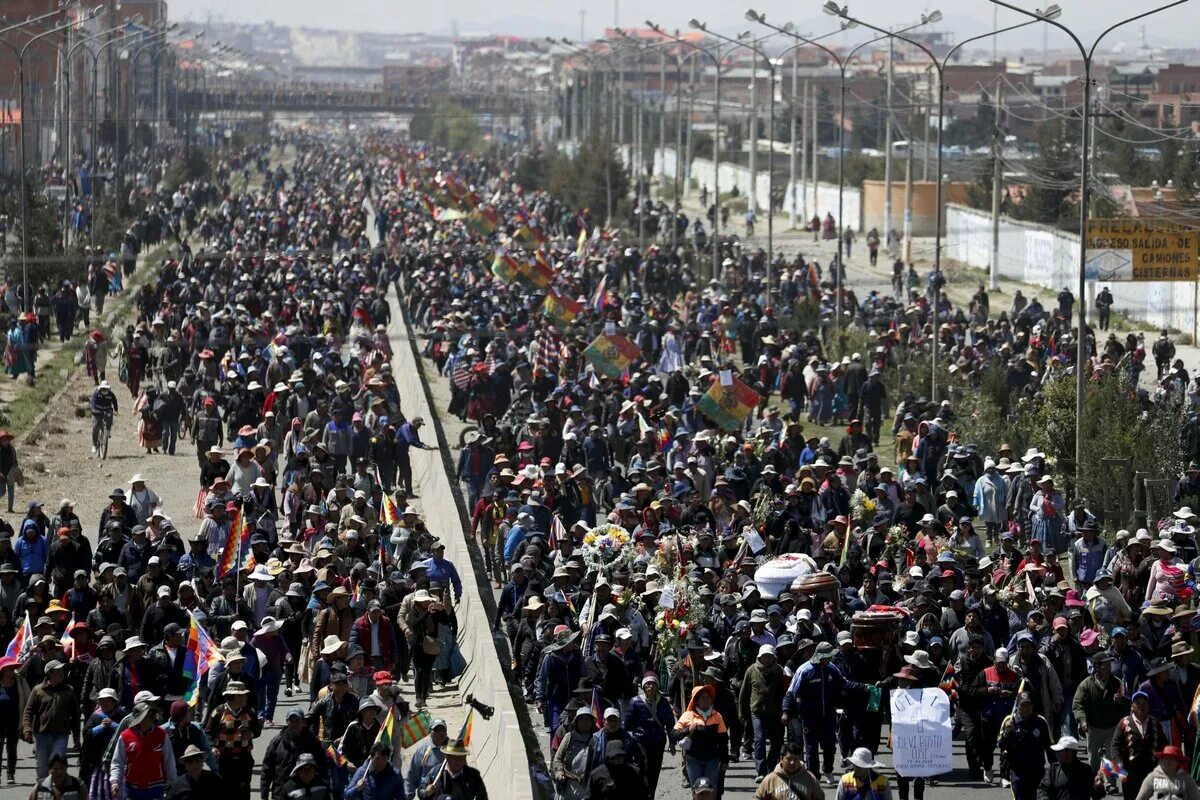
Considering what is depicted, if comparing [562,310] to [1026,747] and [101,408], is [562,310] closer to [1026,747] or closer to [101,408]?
[101,408]

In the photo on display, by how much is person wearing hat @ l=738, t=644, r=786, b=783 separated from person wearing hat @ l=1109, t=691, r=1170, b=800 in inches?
78.6

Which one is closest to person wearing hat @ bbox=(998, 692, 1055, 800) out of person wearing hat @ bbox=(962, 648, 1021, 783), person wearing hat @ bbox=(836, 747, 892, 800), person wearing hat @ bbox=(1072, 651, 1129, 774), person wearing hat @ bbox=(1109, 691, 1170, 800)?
person wearing hat @ bbox=(1109, 691, 1170, 800)

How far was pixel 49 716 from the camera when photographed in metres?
14.0

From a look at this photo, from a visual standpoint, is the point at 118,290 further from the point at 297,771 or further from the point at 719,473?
the point at 297,771

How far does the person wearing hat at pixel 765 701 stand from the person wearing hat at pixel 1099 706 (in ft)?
5.36

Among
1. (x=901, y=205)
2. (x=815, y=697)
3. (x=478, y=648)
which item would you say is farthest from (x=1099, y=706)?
(x=901, y=205)

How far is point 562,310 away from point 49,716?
81.2ft

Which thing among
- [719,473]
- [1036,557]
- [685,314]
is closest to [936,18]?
[685,314]

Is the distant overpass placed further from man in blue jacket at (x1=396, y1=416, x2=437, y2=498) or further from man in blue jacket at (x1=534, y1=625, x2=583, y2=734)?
man in blue jacket at (x1=534, y1=625, x2=583, y2=734)

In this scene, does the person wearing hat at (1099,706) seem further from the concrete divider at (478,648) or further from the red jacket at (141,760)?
the red jacket at (141,760)

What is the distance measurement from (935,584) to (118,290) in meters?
37.7

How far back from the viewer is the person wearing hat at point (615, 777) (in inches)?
476

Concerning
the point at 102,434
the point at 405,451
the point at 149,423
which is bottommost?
the point at 102,434

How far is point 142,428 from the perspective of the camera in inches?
1155
